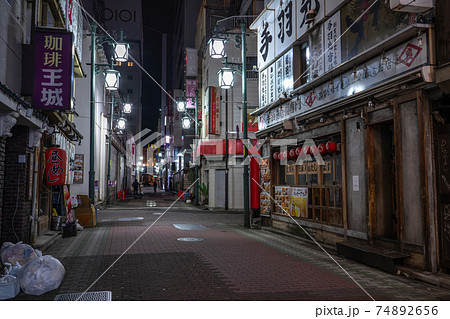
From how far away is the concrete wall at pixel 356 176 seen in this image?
9531mm

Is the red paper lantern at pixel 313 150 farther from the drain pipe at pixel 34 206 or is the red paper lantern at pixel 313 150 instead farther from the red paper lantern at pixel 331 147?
the drain pipe at pixel 34 206

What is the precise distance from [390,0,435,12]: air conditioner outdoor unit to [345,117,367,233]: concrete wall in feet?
10.6

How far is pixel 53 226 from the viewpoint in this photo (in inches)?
552

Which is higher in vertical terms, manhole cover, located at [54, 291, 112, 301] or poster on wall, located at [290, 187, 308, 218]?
poster on wall, located at [290, 187, 308, 218]

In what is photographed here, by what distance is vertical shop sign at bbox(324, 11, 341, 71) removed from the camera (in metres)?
10.6

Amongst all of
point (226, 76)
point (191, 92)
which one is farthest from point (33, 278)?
point (191, 92)

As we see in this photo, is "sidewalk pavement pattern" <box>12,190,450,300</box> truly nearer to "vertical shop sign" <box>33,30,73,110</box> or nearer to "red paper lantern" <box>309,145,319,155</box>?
Answer: "red paper lantern" <box>309,145,319,155</box>

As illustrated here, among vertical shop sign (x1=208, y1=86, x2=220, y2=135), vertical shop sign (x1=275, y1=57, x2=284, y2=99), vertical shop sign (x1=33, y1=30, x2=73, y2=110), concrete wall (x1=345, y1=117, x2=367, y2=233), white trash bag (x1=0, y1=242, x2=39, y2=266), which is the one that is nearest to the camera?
white trash bag (x1=0, y1=242, x2=39, y2=266)

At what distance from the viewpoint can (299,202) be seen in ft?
43.2

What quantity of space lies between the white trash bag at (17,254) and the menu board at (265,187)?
10053 millimetres

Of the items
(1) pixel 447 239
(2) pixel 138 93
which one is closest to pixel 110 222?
(1) pixel 447 239

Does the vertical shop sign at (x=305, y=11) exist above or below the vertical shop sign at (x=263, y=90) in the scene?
above

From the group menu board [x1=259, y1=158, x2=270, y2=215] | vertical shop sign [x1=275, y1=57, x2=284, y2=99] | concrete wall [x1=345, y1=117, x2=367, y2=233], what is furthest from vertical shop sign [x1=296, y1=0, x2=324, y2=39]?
menu board [x1=259, y1=158, x2=270, y2=215]

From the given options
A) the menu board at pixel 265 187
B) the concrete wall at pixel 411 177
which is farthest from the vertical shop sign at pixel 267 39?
the concrete wall at pixel 411 177
